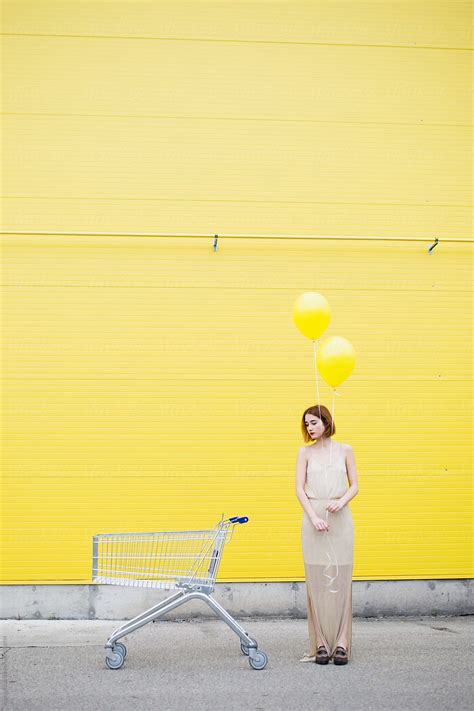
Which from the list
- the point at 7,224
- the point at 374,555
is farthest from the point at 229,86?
the point at 374,555

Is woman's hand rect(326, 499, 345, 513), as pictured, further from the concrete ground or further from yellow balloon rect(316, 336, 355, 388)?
the concrete ground

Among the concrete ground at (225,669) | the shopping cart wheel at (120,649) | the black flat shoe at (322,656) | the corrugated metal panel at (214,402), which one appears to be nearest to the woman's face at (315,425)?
the black flat shoe at (322,656)

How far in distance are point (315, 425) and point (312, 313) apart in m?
0.80

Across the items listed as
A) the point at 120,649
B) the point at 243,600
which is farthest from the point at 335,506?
the point at 243,600

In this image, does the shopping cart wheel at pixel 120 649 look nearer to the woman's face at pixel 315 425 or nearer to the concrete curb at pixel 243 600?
the concrete curb at pixel 243 600

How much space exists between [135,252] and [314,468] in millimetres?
2837

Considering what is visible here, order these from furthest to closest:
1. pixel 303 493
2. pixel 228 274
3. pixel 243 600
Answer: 1. pixel 228 274
2. pixel 243 600
3. pixel 303 493

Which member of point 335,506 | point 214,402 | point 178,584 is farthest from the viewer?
point 214,402

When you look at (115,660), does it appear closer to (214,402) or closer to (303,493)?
(303,493)

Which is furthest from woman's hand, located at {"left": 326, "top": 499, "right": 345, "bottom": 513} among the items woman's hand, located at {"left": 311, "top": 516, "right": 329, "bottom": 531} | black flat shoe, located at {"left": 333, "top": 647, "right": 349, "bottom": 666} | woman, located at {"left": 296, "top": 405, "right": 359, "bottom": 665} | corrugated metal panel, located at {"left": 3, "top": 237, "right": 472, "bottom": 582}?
corrugated metal panel, located at {"left": 3, "top": 237, "right": 472, "bottom": 582}

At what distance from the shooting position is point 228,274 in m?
8.74

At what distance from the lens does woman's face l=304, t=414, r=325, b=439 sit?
6.90 metres

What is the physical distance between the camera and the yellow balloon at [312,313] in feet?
22.1

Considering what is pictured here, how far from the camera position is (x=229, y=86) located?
8.93 metres
